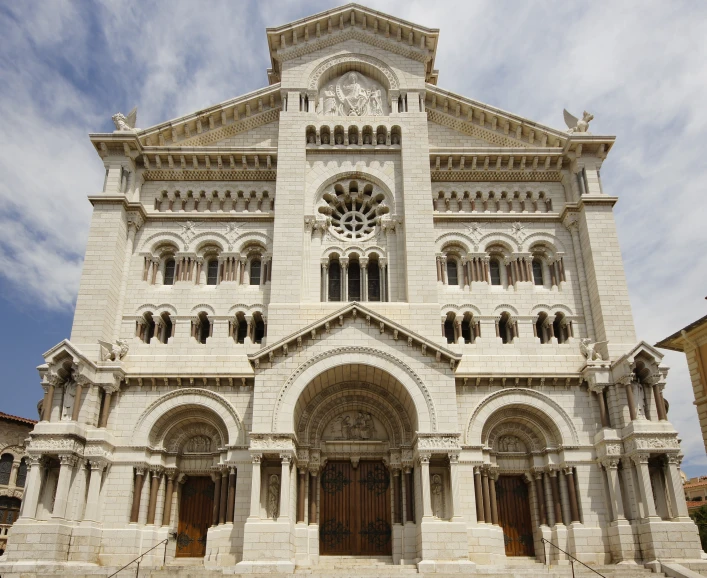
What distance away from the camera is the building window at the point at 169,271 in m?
30.8

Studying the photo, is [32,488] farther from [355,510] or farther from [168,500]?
[355,510]

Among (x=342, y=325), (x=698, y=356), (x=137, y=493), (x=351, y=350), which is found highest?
(x=342, y=325)

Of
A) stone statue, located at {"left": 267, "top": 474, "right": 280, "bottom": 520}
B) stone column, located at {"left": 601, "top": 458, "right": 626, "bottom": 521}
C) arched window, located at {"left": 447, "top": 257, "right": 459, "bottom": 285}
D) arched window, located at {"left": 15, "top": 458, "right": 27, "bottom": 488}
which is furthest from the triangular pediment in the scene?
arched window, located at {"left": 15, "top": 458, "right": 27, "bottom": 488}

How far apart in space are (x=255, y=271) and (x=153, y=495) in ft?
36.6

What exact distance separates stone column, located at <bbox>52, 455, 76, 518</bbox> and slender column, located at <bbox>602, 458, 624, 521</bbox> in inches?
831

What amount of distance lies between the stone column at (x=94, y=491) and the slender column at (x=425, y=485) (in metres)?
12.7

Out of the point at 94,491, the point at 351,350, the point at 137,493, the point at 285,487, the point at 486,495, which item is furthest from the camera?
the point at 486,495

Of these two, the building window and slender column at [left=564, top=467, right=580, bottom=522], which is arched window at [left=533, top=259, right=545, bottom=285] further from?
the building window

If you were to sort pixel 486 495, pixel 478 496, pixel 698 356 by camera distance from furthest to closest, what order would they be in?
pixel 698 356
pixel 486 495
pixel 478 496

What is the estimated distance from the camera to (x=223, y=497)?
85.1ft

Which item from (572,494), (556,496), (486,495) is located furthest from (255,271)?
(572,494)

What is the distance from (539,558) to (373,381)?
9777mm

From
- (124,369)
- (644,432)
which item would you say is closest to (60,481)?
(124,369)

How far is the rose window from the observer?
31328 mm
